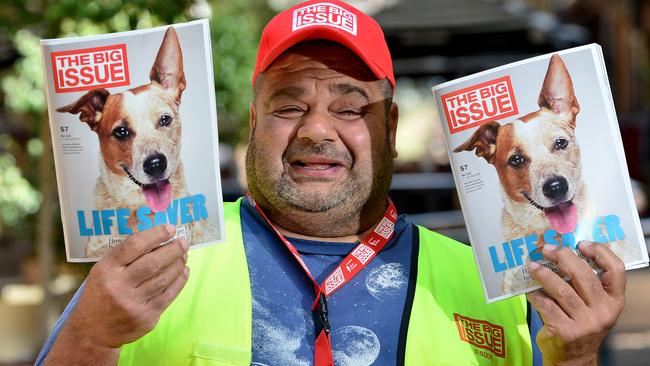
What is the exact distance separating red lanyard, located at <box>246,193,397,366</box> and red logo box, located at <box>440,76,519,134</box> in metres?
0.45

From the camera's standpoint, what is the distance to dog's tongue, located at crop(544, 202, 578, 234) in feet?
7.88

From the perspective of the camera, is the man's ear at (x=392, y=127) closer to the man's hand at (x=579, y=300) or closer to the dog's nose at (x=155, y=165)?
the man's hand at (x=579, y=300)

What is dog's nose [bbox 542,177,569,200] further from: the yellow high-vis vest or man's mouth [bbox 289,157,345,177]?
man's mouth [bbox 289,157,345,177]

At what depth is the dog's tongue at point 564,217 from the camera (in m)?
2.40

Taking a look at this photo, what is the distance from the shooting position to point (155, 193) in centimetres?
232

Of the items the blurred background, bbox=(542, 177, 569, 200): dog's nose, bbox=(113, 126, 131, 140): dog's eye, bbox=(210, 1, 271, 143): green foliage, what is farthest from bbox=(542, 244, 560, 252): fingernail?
bbox=(210, 1, 271, 143): green foliage

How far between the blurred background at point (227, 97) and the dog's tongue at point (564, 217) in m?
2.74

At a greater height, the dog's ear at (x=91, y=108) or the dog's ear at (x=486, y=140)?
the dog's ear at (x=91, y=108)

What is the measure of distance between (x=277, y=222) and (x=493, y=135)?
0.69 meters

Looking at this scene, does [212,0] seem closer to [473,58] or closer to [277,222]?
[473,58]

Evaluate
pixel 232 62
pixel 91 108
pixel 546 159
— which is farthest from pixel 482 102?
pixel 232 62

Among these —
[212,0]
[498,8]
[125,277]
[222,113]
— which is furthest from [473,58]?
[125,277]

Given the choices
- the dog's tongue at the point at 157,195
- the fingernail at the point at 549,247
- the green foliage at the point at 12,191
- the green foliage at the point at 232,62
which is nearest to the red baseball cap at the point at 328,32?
the dog's tongue at the point at 157,195

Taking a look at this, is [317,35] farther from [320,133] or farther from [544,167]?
[544,167]
